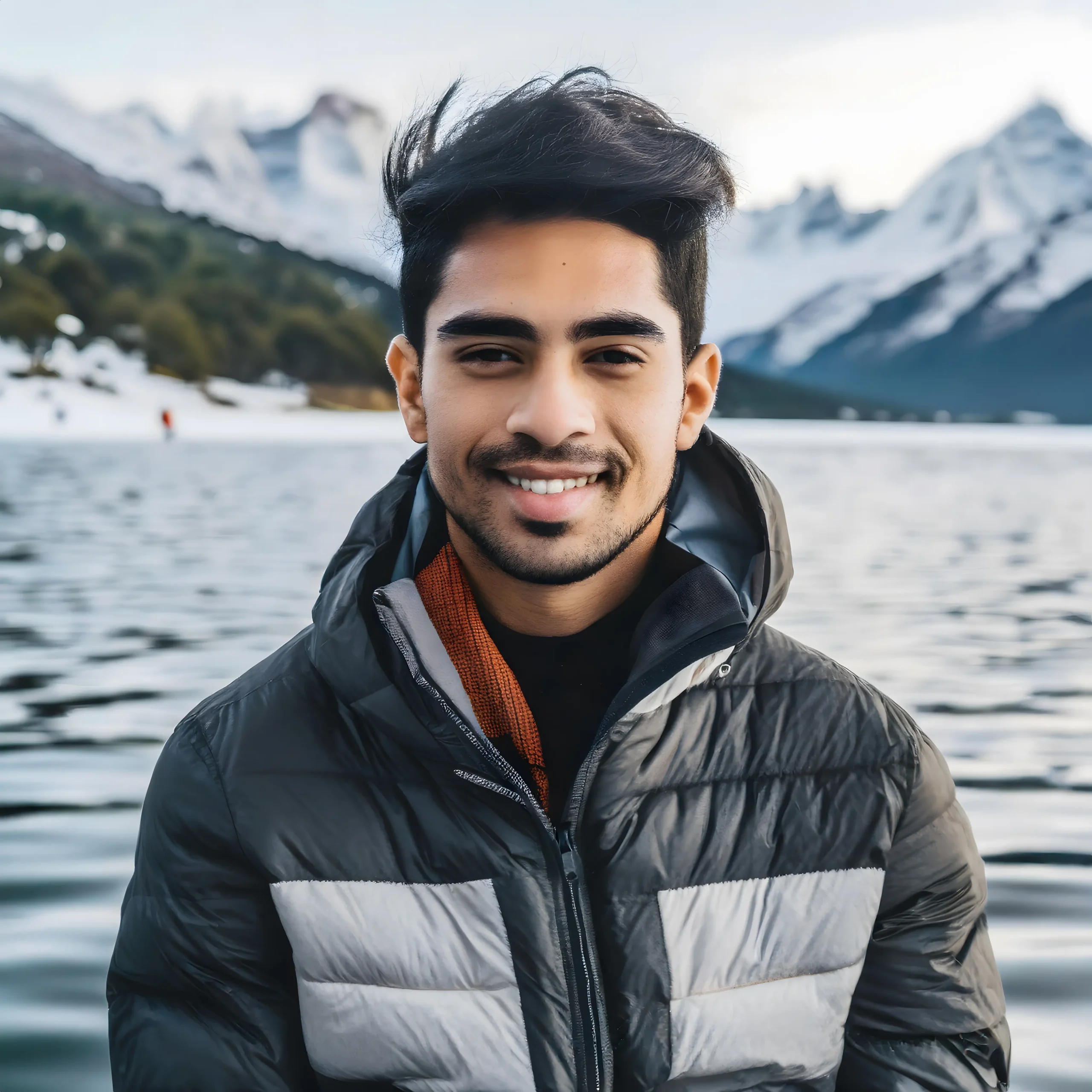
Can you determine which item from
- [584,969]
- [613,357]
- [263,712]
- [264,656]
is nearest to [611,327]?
[613,357]

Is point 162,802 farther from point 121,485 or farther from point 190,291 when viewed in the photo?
point 190,291

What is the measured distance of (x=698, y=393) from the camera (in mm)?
2359

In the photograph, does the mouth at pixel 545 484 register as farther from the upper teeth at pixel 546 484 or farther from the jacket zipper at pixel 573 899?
the jacket zipper at pixel 573 899

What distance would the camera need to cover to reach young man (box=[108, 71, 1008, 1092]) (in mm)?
1994

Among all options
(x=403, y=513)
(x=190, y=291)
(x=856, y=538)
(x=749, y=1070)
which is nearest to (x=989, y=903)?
(x=749, y=1070)

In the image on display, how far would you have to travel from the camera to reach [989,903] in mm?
4371

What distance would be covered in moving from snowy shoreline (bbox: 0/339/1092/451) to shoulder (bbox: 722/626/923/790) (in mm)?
43344

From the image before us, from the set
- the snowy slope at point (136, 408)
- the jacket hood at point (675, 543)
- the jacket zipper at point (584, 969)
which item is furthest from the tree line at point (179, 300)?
the jacket zipper at point (584, 969)

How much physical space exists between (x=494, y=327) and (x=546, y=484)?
0.24 metres

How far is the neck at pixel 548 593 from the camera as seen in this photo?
223 centimetres

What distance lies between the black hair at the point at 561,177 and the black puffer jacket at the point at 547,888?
48 cm

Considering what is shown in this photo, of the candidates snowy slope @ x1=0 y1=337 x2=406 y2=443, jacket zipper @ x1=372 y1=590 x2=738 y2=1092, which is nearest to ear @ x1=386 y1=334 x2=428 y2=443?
jacket zipper @ x1=372 y1=590 x2=738 y2=1092

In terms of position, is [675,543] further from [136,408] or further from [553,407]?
[136,408]

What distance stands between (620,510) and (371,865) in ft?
2.09
